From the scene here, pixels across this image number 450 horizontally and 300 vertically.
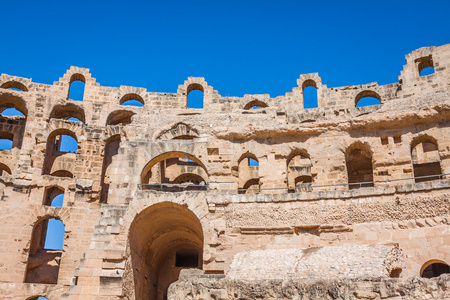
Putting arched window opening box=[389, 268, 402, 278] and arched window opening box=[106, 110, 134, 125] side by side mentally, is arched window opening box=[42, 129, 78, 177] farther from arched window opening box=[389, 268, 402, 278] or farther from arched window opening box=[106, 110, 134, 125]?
arched window opening box=[389, 268, 402, 278]

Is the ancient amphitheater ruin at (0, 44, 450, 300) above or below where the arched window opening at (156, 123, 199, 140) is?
below

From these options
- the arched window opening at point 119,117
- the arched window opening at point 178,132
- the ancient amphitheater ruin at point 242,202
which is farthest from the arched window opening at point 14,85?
the arched window opening at point 178,132

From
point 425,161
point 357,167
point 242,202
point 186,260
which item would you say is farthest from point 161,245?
point 425,161

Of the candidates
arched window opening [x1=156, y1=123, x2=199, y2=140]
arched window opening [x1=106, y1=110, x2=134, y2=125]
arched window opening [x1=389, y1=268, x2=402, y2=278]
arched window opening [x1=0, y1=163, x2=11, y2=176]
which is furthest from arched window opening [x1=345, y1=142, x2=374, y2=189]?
arched window opening [x1=0, y1=163, x2=11, y2=176]

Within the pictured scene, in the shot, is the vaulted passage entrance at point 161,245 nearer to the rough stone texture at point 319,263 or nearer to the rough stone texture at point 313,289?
the rough stone texture at point 319,263

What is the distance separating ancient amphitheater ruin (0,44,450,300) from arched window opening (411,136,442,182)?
0.09 meters

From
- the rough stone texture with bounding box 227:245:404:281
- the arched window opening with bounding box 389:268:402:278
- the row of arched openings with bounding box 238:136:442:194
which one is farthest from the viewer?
the row of arched openings with bounding box 238:136:442:194

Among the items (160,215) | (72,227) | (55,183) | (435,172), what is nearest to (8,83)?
(55,183)

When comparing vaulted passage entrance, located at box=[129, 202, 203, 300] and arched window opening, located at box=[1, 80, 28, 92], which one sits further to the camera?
arched window opening, located at box=[1, 80, 28, 92]

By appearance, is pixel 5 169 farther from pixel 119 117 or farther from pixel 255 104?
pixel 255 104

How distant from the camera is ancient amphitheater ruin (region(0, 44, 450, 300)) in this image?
10.8m

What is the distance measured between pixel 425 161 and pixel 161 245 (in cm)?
1251

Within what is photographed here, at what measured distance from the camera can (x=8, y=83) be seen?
27.1 meters

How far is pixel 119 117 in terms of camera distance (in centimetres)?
2802
